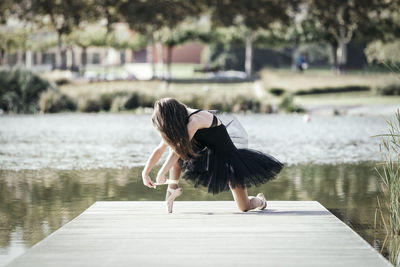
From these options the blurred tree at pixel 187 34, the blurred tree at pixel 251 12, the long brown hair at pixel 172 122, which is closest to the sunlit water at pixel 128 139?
the long brown hair at pixel 172 122

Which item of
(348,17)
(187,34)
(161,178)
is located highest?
(348,17)

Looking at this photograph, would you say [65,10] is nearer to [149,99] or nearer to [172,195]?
[149,99]

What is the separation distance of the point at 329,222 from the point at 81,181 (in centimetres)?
453

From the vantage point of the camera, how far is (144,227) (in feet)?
18.2

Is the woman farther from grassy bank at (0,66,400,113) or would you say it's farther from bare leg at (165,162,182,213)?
grassy bank at (0,66,400,113)

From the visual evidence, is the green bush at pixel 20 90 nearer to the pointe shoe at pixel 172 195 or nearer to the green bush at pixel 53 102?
the green bush at pixel 53 102

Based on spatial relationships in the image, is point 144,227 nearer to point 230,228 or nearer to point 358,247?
point 230,228

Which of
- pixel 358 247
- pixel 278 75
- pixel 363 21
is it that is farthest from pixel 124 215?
pixel 363 21

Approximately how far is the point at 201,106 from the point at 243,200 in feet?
60.7

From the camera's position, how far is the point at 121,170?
10.9m

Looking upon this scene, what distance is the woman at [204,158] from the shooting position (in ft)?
18.8

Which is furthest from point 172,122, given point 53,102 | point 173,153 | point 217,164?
point 53,102

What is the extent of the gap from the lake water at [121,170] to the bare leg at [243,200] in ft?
2.61

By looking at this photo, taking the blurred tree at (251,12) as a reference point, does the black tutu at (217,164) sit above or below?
below
